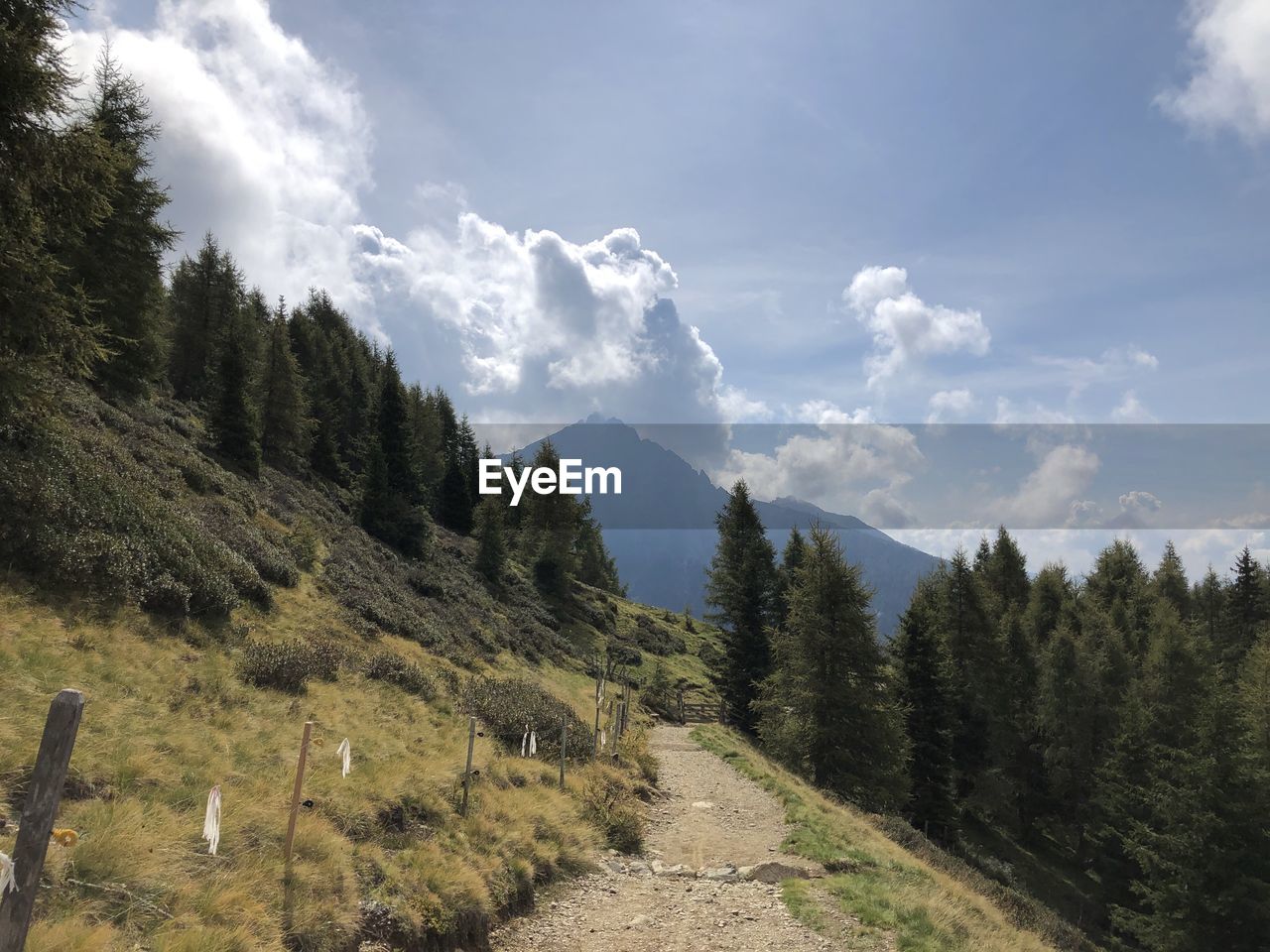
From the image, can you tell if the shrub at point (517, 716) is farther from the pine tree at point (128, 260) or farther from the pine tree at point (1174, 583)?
the pine tree at point (1174, 583)

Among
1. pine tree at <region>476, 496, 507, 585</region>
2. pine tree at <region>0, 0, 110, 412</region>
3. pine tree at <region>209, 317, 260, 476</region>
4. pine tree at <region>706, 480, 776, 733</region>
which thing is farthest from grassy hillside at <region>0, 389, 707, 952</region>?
pine tree at <region>476, 496, 507, 585</region>

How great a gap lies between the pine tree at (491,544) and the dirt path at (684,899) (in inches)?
1289

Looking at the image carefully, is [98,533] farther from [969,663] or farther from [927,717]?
[969,663]

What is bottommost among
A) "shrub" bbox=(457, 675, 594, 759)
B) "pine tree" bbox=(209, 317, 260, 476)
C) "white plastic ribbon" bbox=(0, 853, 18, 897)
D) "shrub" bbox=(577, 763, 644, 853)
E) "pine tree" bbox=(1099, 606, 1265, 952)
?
"pine tree" bbox=(1099, 606, 1265, 952)

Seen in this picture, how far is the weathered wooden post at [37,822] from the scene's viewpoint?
361 cm

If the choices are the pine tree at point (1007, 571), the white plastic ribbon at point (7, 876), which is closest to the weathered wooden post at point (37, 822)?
the white plastic ribbon at point (7, 876)

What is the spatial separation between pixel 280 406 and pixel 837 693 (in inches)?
1601

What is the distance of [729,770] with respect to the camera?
890 inches

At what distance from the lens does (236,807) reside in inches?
305

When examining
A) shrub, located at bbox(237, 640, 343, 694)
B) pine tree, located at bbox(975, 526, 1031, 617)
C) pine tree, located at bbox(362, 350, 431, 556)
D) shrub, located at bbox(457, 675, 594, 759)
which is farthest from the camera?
pine tree, located at bbox(975, 526, 1031, 617)

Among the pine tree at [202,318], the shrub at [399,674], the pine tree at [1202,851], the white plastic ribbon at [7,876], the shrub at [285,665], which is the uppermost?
the pine tree at [202,318]

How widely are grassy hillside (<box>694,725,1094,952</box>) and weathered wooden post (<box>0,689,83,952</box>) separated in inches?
371

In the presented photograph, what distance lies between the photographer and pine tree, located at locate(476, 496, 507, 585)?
47781mm

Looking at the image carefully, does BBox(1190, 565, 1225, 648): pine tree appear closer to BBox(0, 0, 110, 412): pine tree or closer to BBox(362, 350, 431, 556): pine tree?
BBox(362, 350, 431, 556): pine tree
